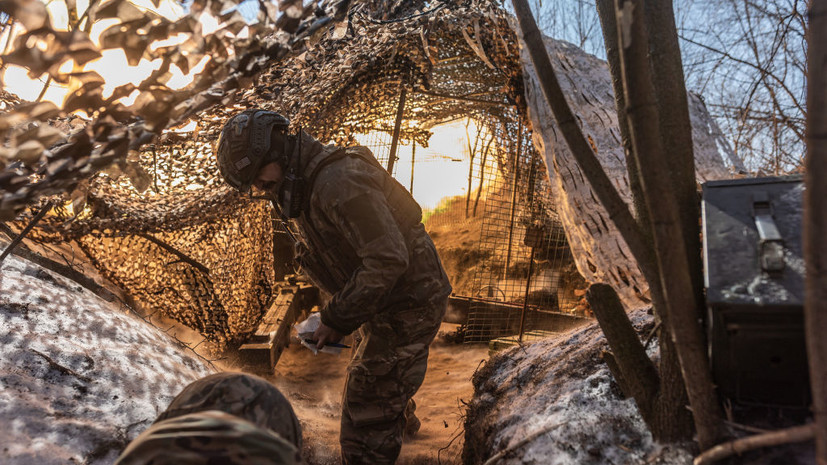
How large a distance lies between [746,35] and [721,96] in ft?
3.16

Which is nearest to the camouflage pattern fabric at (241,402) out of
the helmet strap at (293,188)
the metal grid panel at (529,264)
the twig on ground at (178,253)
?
the helmet strap at (293,188)

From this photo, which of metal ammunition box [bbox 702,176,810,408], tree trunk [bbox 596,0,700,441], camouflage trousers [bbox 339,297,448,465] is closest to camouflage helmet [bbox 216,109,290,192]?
camouflage trousers [bbox 339,297,448,465]

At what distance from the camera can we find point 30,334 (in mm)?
2230

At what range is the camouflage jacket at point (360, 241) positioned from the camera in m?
2.30

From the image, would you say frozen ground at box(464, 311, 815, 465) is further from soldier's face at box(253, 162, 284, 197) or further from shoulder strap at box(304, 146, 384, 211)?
soldier's face at box(253, 162, 284, 197)

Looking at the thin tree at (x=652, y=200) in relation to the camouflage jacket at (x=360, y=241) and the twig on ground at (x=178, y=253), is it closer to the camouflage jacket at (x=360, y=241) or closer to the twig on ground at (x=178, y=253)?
the camouflage jacket at (x=360, y=241)

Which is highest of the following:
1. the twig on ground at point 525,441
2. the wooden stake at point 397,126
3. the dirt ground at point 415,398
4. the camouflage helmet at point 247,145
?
the wooden stake at point 397,126

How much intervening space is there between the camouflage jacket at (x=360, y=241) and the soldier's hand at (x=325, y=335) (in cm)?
4

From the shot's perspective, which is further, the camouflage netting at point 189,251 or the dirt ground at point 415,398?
the camouflage netting at point 189,251

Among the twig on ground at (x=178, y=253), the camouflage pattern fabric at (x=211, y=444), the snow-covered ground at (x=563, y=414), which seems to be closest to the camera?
the camouflage pattern fabric at (x=211, y=444)

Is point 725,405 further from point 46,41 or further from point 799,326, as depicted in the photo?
point 46,41

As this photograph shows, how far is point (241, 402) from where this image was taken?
4.26 feet

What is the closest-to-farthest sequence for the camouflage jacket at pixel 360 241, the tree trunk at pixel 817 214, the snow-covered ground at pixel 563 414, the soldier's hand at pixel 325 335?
the tree trunk at pixel 817 214 → the snow-covered ground at pixel 563 414 → the camouflage jacket at pixel 360 241 → the soldier's hand at pixel 325 335

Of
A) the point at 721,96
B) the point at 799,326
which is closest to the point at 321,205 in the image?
the point at 799,326
